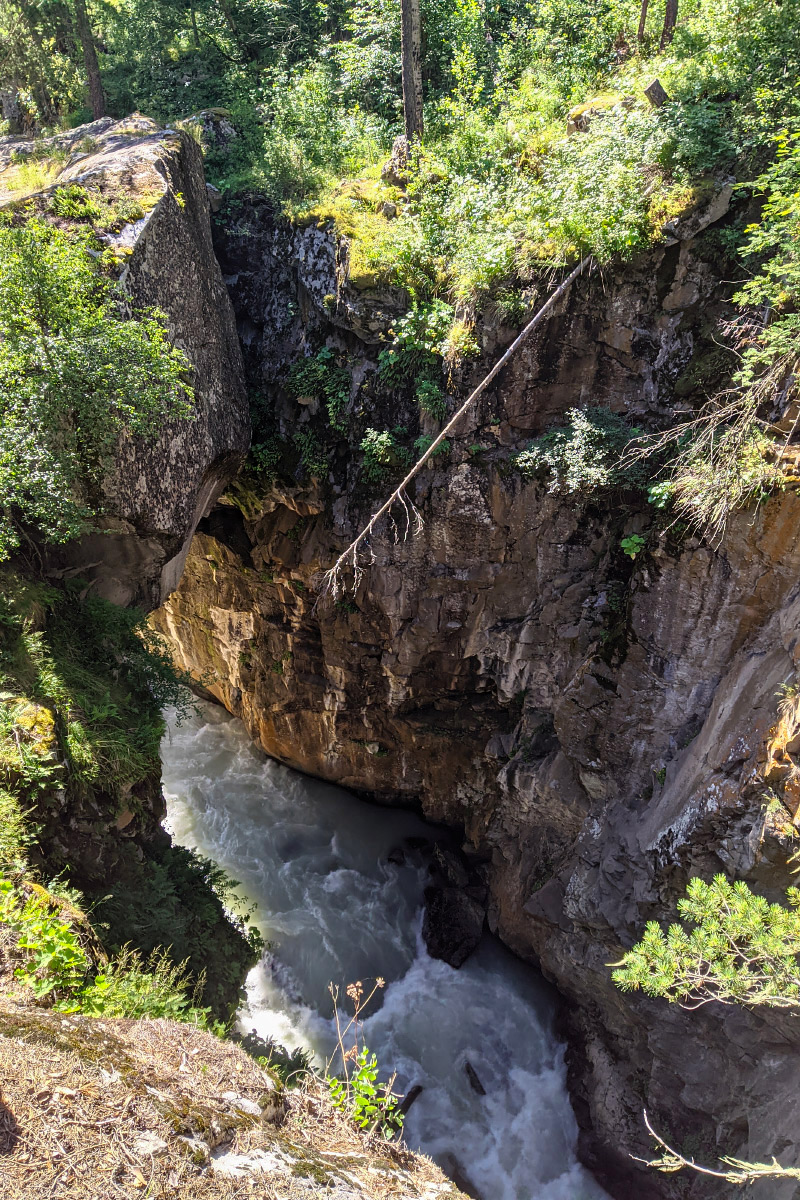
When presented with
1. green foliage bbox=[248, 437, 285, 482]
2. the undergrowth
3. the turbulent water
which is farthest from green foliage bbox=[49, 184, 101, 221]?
the turbulent water

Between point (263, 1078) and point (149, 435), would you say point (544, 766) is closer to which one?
point (263, 1078)

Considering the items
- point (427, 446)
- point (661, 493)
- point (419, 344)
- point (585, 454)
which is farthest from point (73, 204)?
point (661, 493)

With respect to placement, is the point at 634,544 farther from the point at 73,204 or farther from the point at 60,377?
the point at 73,204

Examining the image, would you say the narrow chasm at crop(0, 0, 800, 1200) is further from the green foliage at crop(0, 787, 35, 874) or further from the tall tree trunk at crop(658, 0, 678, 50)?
the tall tree trunk at crop(658, 0, 678, 50)

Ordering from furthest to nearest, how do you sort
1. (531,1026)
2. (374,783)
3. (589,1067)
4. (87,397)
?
(374,783)
(531,1026)
(589,1067)
(87,397)

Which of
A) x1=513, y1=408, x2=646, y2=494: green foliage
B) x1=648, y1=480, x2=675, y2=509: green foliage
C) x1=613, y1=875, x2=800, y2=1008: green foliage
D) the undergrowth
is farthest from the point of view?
x1=513, y1=408, x2=646, y2=494: green foliage

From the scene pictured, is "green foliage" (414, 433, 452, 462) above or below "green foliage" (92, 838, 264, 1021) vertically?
above

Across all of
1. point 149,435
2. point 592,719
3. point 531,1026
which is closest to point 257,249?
point 149,435
